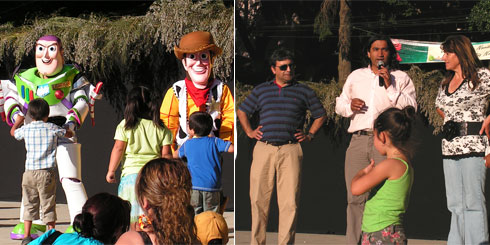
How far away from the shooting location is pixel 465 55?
20.2ft

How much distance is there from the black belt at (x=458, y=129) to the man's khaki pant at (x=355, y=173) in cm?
54

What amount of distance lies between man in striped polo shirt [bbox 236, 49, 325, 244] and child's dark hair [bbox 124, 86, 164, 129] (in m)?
0.81

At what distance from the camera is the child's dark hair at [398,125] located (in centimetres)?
611

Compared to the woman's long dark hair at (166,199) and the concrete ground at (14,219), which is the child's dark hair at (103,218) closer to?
the woman's long dark hair at (166,199)

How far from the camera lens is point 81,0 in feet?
35.1

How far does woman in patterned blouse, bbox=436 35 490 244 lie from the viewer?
6082 mm

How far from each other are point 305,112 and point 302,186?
0.57 metres

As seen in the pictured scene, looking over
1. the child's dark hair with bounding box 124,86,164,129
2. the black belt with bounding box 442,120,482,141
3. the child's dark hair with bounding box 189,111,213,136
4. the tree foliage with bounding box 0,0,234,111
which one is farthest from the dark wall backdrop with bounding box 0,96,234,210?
the black belt with bounding box 442,120,482,141

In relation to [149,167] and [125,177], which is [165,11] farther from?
[149,167]

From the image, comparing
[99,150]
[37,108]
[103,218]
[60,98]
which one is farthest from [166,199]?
[99,150]

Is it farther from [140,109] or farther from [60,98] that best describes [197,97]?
[60,98]

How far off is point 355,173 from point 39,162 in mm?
2768

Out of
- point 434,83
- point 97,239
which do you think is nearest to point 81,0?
point 434,83

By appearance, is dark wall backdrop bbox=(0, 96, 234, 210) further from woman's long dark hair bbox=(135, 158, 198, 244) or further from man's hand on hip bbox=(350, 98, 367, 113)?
woman's long dark hair bbox=(135, 158, 198, 244)
